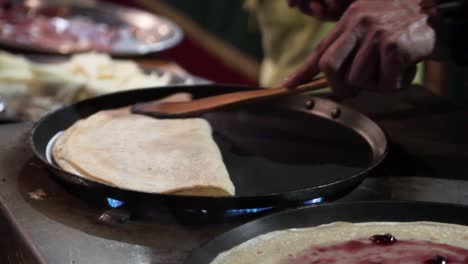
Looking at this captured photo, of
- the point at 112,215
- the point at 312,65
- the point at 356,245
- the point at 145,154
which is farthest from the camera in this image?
the point at 312,65

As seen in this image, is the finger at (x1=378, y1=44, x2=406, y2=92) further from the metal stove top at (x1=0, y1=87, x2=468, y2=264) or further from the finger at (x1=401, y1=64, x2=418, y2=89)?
the metal stove top at (x1=0, y1=87, x2=468, y2=264)

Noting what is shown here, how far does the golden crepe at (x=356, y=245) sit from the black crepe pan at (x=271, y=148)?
10 cm

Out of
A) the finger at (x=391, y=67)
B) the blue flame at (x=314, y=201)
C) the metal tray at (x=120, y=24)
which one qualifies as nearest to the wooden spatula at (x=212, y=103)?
the finger at (x=391, y=67)

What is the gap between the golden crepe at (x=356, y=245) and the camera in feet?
3.21

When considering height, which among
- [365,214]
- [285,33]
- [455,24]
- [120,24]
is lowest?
[120,24]

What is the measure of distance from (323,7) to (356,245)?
103 centimetres

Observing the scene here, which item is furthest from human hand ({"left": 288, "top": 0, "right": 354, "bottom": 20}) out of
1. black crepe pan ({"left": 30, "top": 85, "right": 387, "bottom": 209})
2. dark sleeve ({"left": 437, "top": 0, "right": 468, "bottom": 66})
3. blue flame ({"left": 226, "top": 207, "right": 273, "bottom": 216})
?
blue flame ({"left": 226, "top": 207, "right": 273, "bottom": 216})

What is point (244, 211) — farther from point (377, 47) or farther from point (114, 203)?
point (377, 47)

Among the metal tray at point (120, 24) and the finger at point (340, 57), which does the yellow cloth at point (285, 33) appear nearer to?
the metal tray at point (120, 24)

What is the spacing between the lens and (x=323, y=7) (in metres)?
1.94

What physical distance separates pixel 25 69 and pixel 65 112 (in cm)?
77

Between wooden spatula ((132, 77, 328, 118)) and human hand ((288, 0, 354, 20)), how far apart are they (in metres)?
0.44

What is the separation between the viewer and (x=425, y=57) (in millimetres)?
1438

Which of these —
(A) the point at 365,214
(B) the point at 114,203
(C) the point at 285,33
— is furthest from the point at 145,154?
(C) the point at 285,33
